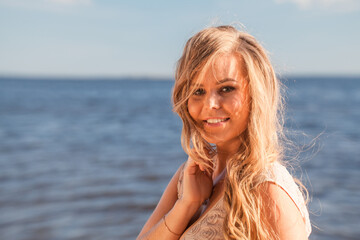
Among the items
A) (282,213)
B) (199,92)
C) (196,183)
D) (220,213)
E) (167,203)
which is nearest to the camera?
(282,213)

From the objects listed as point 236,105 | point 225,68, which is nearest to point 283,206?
point 236,105

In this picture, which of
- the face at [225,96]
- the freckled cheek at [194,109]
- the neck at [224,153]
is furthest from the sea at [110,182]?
the freckled cheek at [194,109]

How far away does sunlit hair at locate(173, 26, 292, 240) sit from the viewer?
1.60m

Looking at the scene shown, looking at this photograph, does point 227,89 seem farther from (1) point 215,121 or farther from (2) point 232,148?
(2) point 232,148

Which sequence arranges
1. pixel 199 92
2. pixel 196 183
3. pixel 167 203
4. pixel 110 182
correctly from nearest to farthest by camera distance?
pixel 199 92 → pixel 196 183 → pixel 167 203 → pixel 110 182

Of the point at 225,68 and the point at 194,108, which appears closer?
the point at 225,68

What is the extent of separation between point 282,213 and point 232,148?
0.49 meters

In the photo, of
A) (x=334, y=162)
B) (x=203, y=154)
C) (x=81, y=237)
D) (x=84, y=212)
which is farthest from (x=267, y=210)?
(x=334, y=162)

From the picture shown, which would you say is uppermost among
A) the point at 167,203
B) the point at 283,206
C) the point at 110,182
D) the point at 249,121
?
the point at 249,121

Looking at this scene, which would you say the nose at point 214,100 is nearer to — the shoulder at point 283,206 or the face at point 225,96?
the face at point 225,96

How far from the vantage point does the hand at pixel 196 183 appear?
75.0 inches

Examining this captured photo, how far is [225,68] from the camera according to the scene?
1.72 metres

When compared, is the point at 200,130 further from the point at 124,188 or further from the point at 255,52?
the point at 124,188

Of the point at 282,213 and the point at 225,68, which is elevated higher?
the point at 225,68
